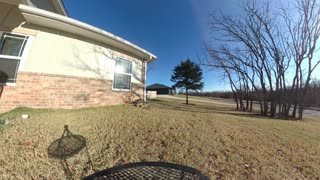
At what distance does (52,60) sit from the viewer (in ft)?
19.3

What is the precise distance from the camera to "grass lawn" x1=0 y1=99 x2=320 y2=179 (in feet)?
9.87

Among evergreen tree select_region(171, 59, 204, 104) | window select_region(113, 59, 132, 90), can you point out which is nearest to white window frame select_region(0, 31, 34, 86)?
window select_region(113, 59, 132, 90)

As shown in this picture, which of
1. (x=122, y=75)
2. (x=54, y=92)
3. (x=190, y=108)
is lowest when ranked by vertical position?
(x=190, y=108)

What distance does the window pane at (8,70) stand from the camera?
5137mm

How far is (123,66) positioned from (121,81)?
77 centimetres

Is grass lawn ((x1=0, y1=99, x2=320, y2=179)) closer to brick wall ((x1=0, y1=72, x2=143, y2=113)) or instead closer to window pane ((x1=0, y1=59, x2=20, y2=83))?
brick wall ((x1=0, y1=72, x2=143, y2=113))

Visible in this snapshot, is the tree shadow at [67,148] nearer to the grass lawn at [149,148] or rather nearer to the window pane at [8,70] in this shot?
the grass lawn at [149,148]

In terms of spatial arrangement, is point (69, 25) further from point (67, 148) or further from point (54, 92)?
point (67, 148)

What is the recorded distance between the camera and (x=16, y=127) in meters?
3.98


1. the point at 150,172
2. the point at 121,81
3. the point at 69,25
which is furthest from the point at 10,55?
the point at 150,172

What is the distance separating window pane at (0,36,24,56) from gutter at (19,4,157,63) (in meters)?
0.74

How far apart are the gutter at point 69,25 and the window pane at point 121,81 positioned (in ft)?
4.53

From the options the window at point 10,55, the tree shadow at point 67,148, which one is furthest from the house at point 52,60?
the tree shadow at point 67,148

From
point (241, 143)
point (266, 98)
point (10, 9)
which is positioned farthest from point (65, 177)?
point (266, 98)
